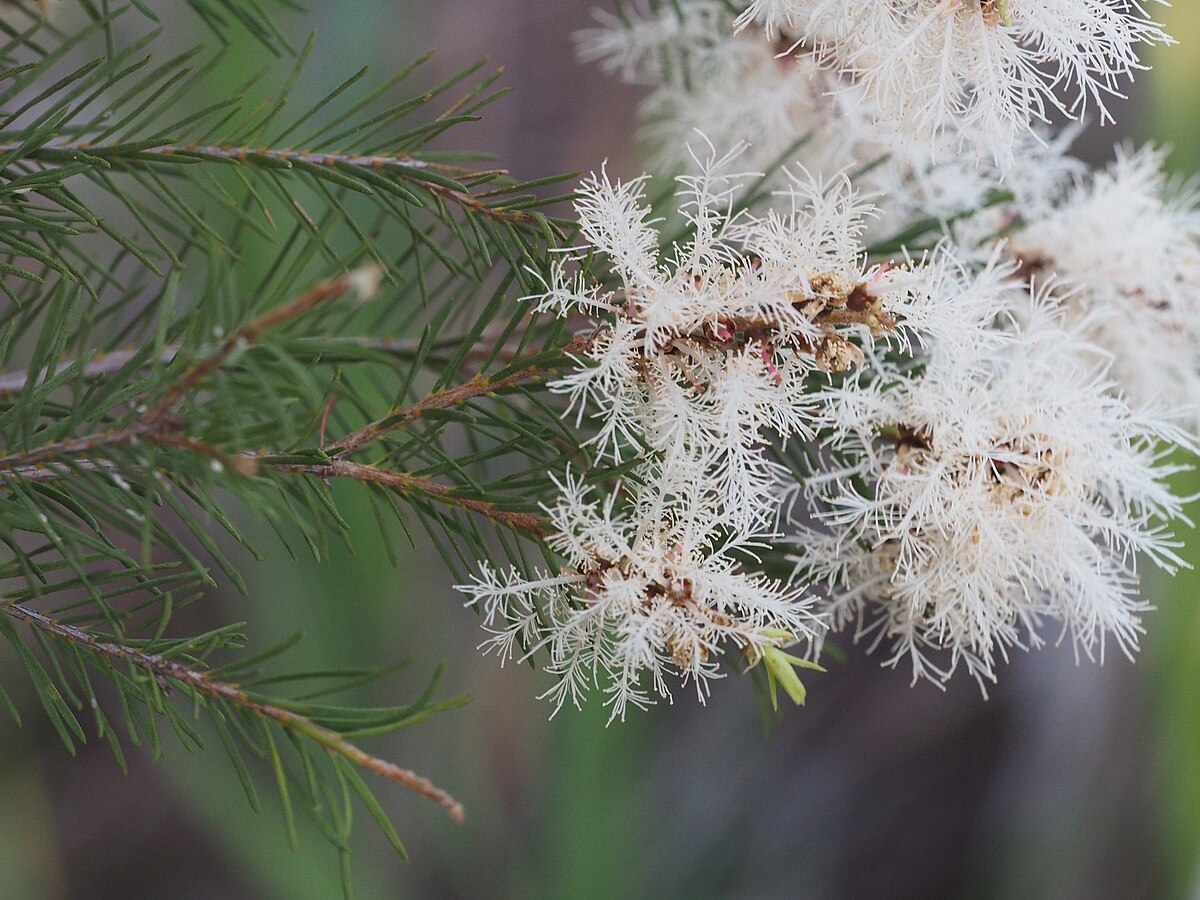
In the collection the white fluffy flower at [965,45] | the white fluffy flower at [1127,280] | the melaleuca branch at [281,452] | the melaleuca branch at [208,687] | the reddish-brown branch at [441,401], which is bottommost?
the melaleuca branch at [208,687]

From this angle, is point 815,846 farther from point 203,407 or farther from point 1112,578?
point 203,407

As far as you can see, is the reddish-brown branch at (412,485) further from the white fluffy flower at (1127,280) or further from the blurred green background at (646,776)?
the blurred green background at (646,776)

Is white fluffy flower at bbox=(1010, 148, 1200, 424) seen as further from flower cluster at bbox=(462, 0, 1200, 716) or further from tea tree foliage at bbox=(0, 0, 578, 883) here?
tea tree foliage at bbox=(0, 0, 578, 883)

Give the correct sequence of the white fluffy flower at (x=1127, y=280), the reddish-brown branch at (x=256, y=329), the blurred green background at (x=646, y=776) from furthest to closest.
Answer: the blurred green background at (x=646, y=776), the white fluffy flower at (x=1127, y=280), the reddish-brown branch at (x=256, y=329)

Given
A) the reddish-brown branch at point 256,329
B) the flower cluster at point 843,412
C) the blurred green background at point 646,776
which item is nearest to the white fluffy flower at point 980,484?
the flower cluster at point 843,412

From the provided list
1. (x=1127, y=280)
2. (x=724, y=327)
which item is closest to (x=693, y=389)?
(x=724, y=327)

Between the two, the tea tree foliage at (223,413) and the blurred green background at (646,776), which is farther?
the blurred green background at (646,776)

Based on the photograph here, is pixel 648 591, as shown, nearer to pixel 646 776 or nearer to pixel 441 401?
pixel 441 401

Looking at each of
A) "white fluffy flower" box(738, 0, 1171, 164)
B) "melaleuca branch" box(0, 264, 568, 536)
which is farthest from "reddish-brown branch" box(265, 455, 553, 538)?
"white fluffy flower" box(738, 0, 1171, 164)
